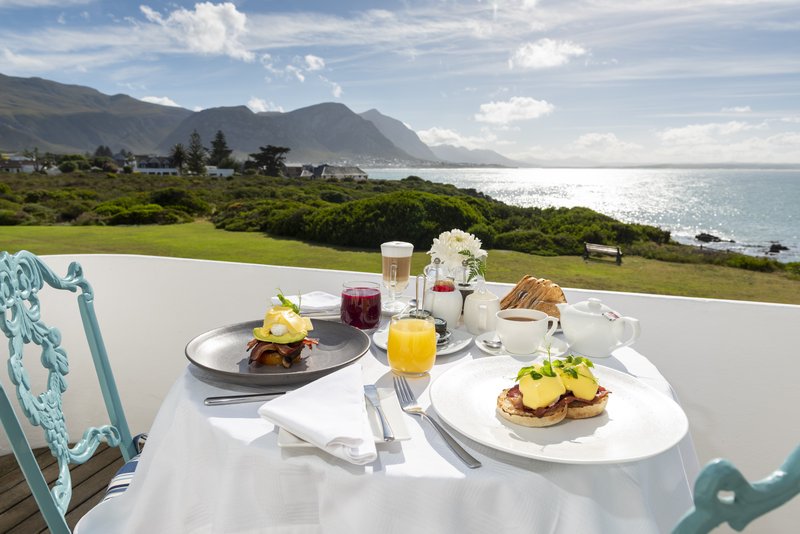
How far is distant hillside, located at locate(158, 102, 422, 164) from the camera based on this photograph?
396 inches

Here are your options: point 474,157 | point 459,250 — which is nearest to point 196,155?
point 474,157

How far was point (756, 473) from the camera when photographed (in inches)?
67.7

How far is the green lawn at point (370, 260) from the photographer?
13.8 feet

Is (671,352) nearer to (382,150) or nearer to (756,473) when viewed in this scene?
(756,473)

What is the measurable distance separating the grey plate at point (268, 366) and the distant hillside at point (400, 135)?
1014 cm

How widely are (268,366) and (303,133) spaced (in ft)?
35.9

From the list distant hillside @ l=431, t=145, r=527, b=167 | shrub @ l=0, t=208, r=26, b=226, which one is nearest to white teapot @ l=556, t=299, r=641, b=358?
shrub @ l=0, t=208, r=26, b=226

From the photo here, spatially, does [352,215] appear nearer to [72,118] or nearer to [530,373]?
[530,373]

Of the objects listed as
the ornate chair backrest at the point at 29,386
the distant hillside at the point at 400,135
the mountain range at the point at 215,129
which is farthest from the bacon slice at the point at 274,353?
the distant hillside at the point at 400,135

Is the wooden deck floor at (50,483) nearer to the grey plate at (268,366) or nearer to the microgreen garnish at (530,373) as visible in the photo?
the grey plate at (268,366)

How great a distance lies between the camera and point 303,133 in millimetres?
11219

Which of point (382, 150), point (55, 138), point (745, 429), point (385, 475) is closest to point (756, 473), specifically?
point (745, 429)

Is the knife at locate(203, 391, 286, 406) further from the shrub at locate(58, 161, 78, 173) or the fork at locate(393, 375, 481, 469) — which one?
the shrub at locate(58, 161, 78, 173)

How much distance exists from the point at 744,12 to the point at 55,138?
13461mm
